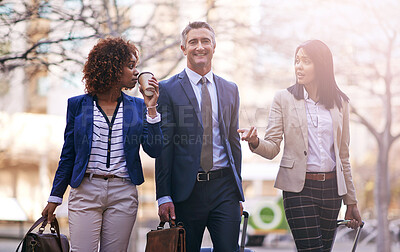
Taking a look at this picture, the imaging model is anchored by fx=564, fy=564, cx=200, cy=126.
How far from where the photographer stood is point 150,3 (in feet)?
40.4

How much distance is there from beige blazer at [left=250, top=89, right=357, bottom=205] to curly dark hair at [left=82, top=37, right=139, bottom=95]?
46.7 inches

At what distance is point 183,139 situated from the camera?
13.8 ft

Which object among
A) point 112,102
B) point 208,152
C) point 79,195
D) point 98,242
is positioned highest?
point 112,102

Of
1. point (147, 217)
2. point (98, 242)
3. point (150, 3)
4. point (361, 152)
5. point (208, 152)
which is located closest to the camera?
point (98, 242)

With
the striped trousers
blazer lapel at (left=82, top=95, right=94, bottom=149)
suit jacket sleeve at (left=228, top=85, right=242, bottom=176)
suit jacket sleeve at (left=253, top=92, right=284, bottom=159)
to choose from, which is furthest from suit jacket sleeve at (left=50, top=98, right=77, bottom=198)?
the striped trousers

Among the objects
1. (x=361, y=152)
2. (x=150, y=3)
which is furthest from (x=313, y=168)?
(x=361, y=152)

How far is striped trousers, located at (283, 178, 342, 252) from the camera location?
13.9 feet

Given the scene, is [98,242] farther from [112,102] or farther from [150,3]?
[150,3]

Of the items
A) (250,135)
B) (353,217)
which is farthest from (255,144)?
(353,217)

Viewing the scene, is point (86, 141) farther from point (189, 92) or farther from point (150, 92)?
point (189, 92)

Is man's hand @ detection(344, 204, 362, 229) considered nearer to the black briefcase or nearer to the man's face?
the man's face

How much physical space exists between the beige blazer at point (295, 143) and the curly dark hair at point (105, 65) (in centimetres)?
119

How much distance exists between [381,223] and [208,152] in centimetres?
1061

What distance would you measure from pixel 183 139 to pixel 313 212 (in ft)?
3.69
